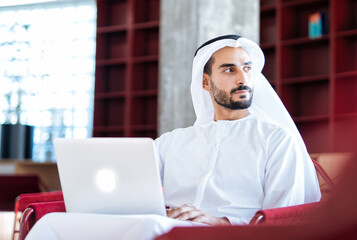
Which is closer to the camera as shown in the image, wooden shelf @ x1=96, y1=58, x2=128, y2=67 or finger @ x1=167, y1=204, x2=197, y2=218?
finger @ x1=167, y1=204, x2=197, y2=218

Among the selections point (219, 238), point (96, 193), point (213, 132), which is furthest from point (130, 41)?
point (219, 238)

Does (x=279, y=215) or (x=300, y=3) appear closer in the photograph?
(x=279, y=215)

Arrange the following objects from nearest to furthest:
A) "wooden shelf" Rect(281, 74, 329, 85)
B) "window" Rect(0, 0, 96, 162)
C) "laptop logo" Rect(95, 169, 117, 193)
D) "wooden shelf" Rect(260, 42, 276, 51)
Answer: "laptop logo" Rect(95, 169, 117, 193) → "wooden shelf" Rect(281, 74, 329, 85) → "wooden shelf" Rect(260, 42, 276, 51) → "window" Rect(0, 0, 96, 162)

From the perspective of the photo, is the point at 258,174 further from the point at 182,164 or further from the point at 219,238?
the point at 219,238

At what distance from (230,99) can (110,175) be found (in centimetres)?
86

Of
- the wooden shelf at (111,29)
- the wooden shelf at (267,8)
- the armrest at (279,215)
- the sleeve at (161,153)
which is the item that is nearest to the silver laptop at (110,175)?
the armrest at (279,215)

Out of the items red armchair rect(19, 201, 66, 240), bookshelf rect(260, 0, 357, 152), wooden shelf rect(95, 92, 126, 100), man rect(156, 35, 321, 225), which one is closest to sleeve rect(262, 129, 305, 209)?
man rect(156, 35, 321, 225)

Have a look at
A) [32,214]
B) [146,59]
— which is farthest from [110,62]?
[32,214]

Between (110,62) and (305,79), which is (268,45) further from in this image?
(110,62)

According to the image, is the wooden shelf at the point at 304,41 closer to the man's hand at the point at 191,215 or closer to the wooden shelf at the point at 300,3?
the wooden shelf at the point at 300,3

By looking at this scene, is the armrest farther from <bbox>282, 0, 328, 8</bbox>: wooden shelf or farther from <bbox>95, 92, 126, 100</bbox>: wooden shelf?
<bbox>95, 92, 126, 100</bbox>: wooden shelf

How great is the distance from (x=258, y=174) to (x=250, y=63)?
0.51 meters

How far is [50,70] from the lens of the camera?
1023 cm

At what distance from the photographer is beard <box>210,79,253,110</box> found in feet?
7.98
